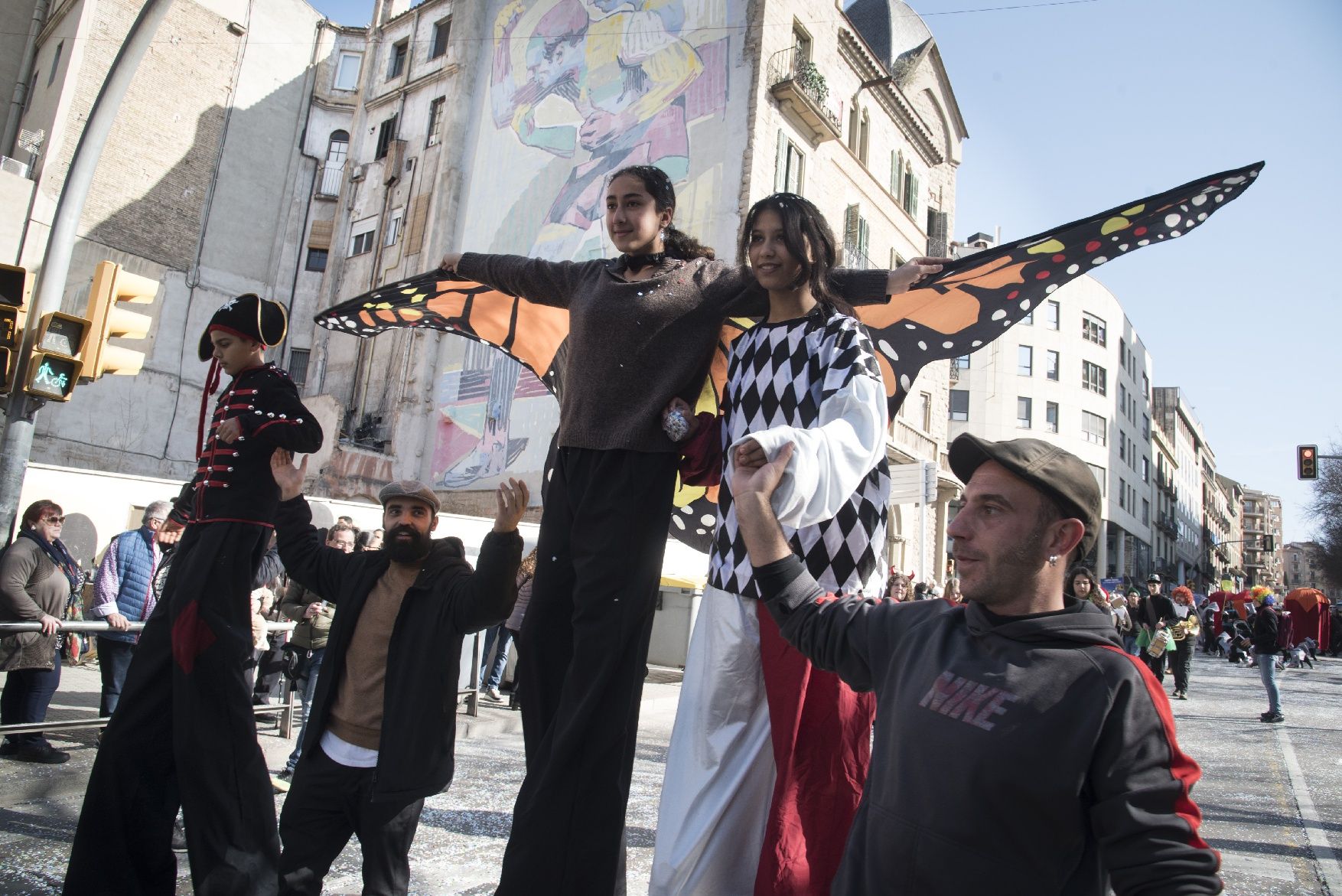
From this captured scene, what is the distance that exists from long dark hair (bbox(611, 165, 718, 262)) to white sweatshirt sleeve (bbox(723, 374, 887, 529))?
0.96m

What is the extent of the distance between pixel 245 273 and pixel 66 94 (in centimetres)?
702

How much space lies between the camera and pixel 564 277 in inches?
120

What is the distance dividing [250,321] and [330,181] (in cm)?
3168

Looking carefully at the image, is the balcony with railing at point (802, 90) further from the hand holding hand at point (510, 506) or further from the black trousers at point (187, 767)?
the black trousers at point (187, 767)

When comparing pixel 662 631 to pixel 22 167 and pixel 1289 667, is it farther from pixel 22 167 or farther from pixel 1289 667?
pixel 22 167

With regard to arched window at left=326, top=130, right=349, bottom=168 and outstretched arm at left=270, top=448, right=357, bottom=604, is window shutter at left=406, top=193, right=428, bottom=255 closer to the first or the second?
arched window at left=326, top=130, right=349, bottom=168

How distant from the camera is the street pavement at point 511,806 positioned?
11.6 feet

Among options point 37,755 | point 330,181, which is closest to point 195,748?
point 37,755

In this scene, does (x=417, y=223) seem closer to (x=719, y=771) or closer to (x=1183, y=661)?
(x=1183, y=661)

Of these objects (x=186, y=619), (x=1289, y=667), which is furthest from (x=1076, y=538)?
(x=1289, y=667)

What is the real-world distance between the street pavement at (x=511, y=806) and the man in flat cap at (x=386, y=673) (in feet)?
1.64

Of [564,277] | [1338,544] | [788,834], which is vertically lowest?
[788,834]

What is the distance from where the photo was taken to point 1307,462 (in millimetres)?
Result: 27062

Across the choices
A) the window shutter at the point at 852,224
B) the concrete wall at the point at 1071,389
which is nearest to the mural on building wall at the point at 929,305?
the window shutter at the point at 852,224
